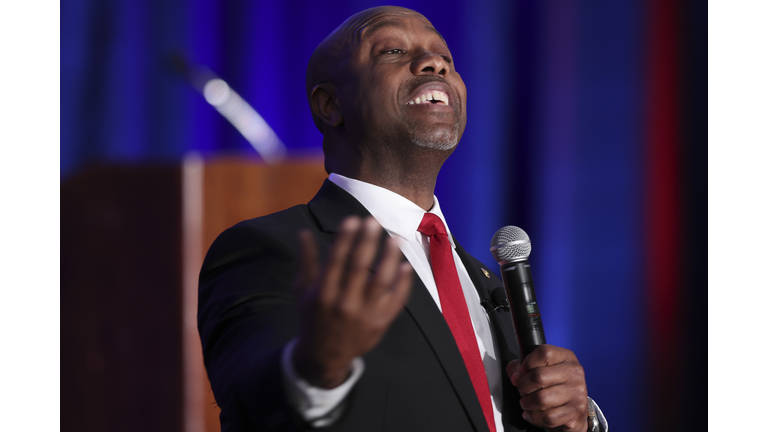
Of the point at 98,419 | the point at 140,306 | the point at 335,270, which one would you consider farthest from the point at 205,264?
the point at 98,419

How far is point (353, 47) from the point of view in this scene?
60.7 inches

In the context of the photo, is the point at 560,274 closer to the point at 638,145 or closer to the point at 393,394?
the point at 638,145

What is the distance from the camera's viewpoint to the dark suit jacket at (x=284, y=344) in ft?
3.15

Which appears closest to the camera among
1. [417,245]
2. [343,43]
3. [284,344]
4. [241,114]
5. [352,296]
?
[352,296]

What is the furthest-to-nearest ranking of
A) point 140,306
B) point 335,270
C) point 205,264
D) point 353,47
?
1. point 140,306
2. point 353,47
3. point 205,264
4. point 335,270

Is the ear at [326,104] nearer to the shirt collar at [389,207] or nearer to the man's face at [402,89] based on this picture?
the man's face at [402,89]

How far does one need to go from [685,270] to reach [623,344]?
59cm

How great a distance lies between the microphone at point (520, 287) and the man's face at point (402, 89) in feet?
0.96

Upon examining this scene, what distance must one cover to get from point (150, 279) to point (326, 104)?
1098mm

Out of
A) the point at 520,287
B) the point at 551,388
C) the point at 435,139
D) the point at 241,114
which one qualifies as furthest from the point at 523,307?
the point at 241,114

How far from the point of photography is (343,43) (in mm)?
1576

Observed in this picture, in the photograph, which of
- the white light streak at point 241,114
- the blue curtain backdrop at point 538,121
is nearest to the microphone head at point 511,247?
the white light streak at point 241,114

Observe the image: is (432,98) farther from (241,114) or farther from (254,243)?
(241,114)

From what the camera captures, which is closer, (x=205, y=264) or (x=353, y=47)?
(x=205, y=264)
